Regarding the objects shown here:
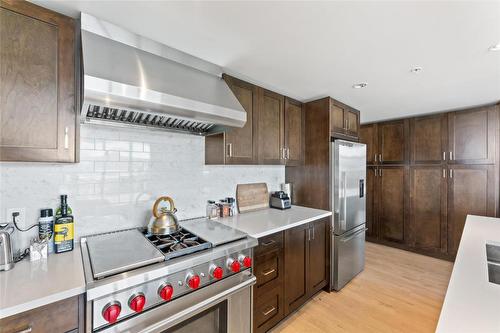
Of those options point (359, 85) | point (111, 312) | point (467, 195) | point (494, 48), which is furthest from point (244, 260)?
point (467, 195)

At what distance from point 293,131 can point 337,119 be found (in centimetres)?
58

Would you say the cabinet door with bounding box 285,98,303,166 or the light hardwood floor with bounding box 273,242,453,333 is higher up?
the cabinet door with bounding box 285,98,303,166

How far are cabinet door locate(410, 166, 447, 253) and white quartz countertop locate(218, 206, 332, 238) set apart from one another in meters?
2.18

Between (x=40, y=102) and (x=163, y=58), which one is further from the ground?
(x=163, y=58)

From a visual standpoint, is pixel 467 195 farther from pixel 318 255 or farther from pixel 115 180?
pixel 115 180

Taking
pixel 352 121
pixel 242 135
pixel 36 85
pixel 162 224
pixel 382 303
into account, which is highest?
pixel 352 121

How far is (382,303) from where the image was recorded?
7.43 feet

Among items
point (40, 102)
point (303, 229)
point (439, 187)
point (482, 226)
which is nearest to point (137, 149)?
point (40, 102)

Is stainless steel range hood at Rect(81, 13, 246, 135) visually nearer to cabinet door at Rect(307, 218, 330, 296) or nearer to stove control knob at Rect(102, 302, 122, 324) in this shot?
stove control knob at Rect(102, 302, 122, 324)

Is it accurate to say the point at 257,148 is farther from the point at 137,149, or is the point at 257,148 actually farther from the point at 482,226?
the point at 482,226

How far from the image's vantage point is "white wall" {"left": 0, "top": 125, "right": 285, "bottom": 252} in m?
1.27

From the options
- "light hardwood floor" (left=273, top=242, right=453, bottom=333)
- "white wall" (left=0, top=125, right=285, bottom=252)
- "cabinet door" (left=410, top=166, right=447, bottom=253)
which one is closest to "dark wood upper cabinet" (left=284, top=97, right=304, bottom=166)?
"white wall" (left=0, top=125, right=285, bottom=252)

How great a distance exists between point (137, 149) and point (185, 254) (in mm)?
918

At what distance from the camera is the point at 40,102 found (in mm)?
1124
